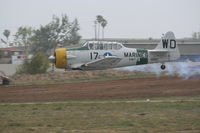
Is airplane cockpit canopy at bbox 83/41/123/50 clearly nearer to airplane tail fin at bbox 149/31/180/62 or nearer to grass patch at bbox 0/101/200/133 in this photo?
airplane tail fin at bbox 149/31/180/62

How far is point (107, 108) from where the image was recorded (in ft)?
60.0

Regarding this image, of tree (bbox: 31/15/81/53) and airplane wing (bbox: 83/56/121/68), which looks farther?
tree (bbox: 31/15/81/53)

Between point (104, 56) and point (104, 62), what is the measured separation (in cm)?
45

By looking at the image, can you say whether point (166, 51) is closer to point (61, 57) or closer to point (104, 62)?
point (104, 62)

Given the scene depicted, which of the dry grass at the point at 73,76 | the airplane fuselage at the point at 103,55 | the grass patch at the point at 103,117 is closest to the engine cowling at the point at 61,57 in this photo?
the airplane fuselage at the point at 103,55

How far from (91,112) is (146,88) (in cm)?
924

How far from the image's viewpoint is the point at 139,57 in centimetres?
3206

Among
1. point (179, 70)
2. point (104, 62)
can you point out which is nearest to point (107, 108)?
point (104, 62)

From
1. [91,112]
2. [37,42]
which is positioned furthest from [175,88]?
[37,42]

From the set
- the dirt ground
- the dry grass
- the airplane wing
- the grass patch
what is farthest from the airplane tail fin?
the grass patch

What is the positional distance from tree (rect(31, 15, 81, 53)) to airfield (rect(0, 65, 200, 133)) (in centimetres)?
6446

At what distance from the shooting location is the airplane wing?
99.2 ft

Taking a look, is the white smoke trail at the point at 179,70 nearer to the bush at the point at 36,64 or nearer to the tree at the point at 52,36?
the bush at the point at 36,64

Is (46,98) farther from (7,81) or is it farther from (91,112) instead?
(7,81)
